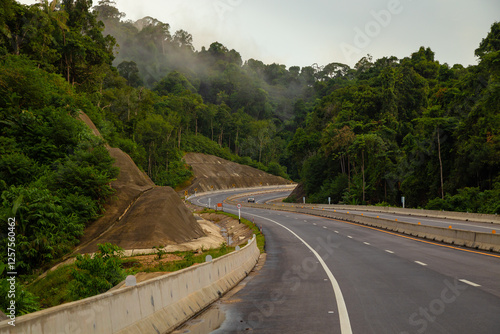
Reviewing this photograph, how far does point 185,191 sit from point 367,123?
4962 centimetres

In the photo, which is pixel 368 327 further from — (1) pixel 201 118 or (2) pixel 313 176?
(1) pixel 201 118

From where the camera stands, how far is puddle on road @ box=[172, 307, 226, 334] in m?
8.04

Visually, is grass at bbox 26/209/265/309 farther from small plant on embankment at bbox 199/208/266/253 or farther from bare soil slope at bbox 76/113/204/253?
bare soil slope at bbox 76/113/204/253

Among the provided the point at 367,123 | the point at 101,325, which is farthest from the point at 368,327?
the point at 367,123

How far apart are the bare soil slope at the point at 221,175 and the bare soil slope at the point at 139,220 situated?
7828 centimetres

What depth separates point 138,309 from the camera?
6.85 meters

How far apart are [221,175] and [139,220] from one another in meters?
101

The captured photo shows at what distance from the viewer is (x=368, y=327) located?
310 inches

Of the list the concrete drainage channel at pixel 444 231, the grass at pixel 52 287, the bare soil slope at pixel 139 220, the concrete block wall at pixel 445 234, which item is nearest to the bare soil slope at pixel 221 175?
the concrete drainage channel at pixel 444 231

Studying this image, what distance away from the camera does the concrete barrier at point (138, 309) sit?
4766 mm

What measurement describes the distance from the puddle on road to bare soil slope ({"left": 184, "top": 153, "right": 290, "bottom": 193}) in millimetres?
112360

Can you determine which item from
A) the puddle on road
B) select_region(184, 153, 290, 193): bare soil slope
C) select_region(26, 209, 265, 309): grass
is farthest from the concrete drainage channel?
select_region(184, 153, 290, 193): bare soil slope

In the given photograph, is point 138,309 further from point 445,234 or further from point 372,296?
point 445,234

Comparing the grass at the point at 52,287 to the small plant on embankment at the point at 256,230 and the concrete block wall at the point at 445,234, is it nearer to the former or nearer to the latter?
the small plant on embankment at the point at 256,230
